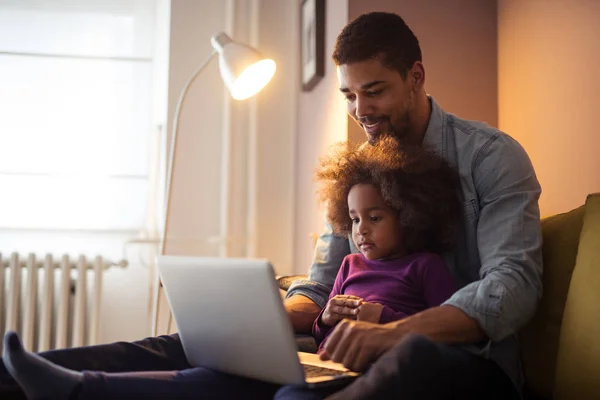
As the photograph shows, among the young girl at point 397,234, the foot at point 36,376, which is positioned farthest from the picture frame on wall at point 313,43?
the foot at point 36,376

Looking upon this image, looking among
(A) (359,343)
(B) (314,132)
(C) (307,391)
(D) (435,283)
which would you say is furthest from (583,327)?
(B) (314,132)

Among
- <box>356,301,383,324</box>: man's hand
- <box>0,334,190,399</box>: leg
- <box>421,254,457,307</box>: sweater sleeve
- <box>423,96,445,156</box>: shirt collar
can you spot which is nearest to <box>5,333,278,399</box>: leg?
<box>0,334,190,399</box>: leg

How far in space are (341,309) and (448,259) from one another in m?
0.26

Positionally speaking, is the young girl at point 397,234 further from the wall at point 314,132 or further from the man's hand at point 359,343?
the wall at point 314,132

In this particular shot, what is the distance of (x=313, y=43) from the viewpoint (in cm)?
275

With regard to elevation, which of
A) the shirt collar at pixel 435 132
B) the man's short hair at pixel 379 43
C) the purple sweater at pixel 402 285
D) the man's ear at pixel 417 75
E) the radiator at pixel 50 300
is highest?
the man's short hair at pixel 379 43

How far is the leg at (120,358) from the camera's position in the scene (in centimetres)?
123

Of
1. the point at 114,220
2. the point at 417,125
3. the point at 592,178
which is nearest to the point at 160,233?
the point at 114,220

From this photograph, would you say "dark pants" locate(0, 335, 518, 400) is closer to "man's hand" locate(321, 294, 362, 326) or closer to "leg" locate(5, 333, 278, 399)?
"leg" locate(5, 333, 278, 399)

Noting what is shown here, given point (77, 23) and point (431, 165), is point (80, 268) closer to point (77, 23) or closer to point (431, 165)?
point (77, 23)

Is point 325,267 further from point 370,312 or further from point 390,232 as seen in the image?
point 370,312

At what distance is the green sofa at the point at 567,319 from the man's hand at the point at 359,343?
318 millimetres

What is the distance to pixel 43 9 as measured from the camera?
3.11m

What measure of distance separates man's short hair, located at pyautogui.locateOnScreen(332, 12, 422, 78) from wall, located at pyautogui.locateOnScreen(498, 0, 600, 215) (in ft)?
1.40
